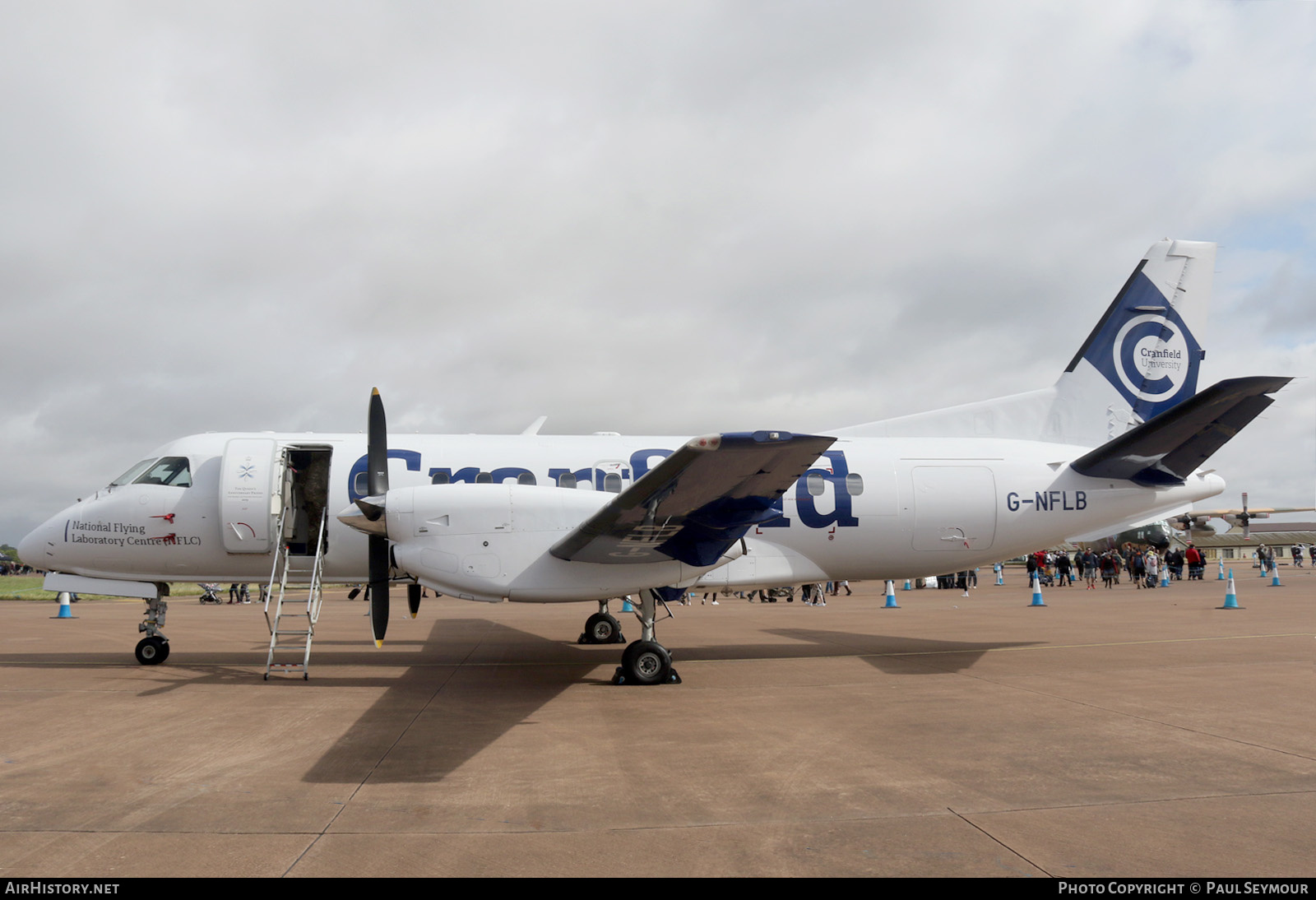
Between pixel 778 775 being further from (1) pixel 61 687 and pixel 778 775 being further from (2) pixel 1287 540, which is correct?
(2) pixel 1287 540

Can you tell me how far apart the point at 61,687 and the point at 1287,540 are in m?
121

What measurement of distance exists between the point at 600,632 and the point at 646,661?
4.75m

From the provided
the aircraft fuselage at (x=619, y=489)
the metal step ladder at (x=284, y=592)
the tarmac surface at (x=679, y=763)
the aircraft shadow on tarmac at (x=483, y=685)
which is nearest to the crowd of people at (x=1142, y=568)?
the aircraft fuselage at (x=619, y=489)

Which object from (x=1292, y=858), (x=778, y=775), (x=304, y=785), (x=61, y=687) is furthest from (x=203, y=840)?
(x=61, y=687)

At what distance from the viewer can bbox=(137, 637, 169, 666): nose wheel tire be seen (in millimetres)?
11383

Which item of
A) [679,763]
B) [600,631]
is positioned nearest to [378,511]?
[679,763]

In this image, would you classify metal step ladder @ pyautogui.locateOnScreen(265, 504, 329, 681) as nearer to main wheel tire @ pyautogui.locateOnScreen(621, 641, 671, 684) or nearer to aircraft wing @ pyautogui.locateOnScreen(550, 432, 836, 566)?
aircraft wing @ pyautogui.locateOnScreen(550, 432, 836, 566)

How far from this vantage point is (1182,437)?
1066 centimetres

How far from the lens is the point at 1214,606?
20094mm

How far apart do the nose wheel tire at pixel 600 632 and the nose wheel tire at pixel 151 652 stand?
6491mm

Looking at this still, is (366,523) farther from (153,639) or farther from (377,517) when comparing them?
(153,639)

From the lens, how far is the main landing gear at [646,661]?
9758 mm

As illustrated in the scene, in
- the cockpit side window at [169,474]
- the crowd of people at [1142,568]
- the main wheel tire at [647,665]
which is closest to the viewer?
the main wheel tire at [647,665]

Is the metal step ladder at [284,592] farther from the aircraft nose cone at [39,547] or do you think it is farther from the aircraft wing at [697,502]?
the aircraft wing at [697,502]
